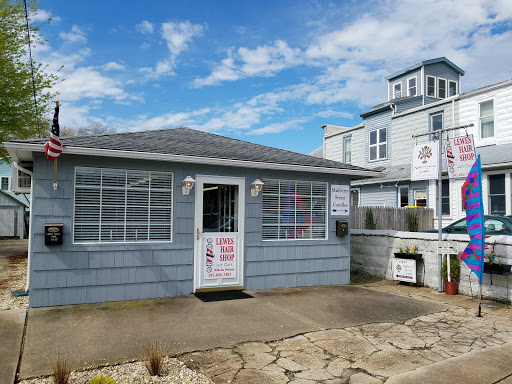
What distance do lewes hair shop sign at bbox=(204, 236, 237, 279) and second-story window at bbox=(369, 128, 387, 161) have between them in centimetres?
1171

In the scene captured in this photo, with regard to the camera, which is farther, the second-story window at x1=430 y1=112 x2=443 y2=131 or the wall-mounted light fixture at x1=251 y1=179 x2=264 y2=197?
the second-story window at x1=430 y1=112 x2=443 y2=131

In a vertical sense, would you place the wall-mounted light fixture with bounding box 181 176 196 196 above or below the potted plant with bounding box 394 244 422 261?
above

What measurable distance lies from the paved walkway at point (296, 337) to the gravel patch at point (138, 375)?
137 millimetres

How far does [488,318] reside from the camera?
18.5ft

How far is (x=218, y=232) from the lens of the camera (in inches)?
280

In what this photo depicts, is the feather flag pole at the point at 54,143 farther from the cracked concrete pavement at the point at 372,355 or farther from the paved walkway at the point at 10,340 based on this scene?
the cracked concrete pavement at the point at 372,355

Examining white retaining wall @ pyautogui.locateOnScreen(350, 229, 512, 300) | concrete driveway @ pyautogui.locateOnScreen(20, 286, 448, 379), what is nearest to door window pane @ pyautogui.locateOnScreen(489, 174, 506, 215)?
white retaining wall @ pyautogui.locateOnScreen(350, 229, 512, 300)

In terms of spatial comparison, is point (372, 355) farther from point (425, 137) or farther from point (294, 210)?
point (425, 137)

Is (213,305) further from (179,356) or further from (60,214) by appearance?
(60,214)

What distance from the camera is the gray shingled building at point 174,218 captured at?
19.2ft

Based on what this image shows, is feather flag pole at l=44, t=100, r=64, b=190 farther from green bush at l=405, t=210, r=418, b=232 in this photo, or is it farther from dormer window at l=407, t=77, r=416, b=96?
dormer window at l=407, t=77, r=416, b=96

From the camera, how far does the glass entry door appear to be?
6.80 meters

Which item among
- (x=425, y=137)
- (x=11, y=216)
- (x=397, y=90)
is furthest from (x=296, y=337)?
(x=11, y=216)

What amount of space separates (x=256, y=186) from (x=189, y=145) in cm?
156
